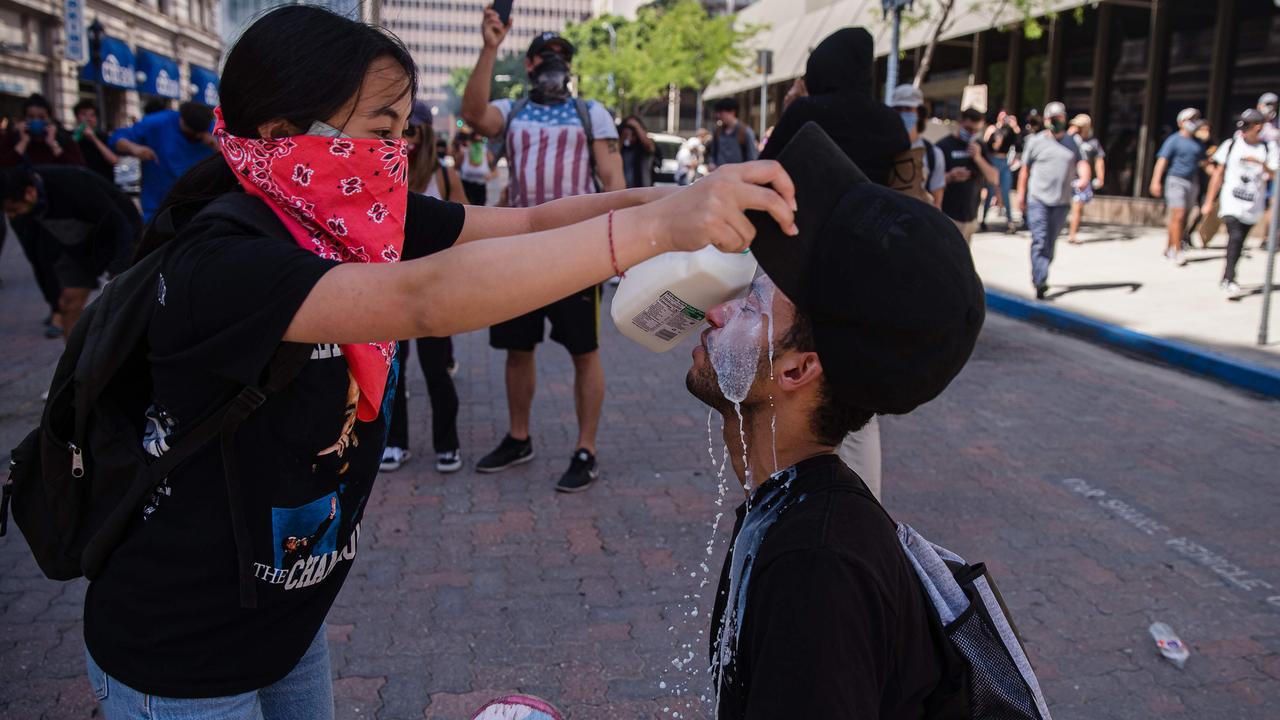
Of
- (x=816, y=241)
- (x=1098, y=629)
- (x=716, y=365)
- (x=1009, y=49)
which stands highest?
(x=1009, y=49)

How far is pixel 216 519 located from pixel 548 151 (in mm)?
4053

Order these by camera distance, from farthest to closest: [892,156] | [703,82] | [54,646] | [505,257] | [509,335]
A: [703,82], [509,335], [892,156], [54,646], [505,257]

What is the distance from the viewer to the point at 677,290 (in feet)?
5.58

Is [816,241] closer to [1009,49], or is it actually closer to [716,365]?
[716,365]

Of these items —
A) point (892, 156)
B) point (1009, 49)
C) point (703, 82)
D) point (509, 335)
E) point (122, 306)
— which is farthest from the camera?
point (703, 82)

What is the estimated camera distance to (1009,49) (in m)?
24.9

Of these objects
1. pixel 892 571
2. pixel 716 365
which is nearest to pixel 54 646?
pixel 716 365

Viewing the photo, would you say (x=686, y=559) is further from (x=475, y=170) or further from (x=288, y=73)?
(x=475, y=170)

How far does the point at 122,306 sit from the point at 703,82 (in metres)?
41.7

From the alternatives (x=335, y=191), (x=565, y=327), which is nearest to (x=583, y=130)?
(x=565, y=327)

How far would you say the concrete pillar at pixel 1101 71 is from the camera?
2052cm

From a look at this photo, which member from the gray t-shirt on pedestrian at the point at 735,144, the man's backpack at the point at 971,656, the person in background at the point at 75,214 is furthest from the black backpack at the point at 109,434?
the gray t-shirt on pedestrian at the point at 735,144

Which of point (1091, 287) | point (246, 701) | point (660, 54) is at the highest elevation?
point (660, 54)

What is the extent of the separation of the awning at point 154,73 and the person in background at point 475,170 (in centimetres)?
2582
